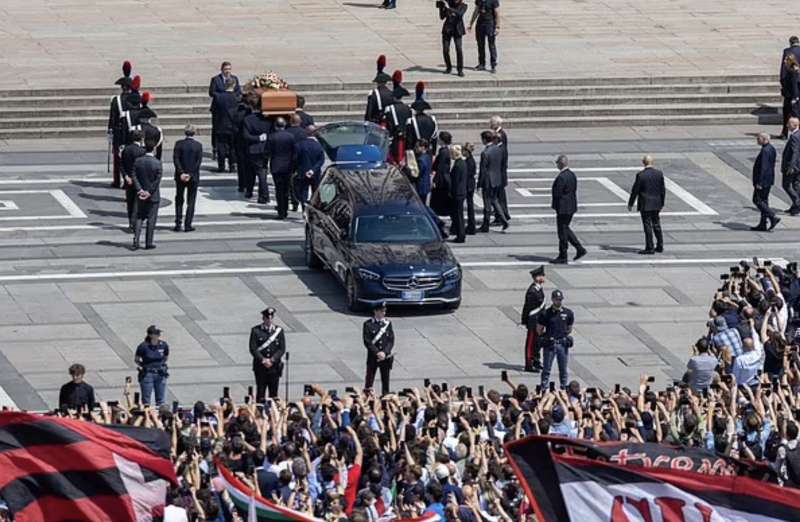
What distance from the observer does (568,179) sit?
36.9m

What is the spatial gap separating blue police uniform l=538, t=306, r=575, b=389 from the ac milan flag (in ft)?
51.5

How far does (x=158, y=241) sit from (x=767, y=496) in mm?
23725

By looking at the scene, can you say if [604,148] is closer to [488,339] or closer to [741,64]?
[741,64]

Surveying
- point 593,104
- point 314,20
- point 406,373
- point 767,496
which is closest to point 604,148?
point 593,104

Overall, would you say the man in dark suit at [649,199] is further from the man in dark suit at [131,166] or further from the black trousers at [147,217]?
the man in dark suit at [131,166]

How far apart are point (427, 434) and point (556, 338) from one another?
7446mm

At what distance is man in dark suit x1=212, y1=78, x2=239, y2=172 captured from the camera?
4141 cm

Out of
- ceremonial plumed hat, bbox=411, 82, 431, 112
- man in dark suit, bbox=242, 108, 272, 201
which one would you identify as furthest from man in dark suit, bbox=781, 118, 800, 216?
man in dark suit, bbox=242, 108, 272, 201

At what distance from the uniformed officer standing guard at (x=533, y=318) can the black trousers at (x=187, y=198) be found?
8.04 m

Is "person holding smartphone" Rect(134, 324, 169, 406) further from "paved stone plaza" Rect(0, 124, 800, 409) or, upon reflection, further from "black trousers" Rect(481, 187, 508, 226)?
"black trousers" Rect(481, 187, 508, 226)

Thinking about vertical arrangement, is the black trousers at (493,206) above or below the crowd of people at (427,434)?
below

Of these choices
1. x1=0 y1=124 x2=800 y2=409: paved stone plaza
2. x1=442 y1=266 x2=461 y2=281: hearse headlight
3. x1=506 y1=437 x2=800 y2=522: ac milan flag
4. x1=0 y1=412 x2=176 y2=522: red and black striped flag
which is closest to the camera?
x1=506 y1=437 x2=800 y2=522: ac milan flag

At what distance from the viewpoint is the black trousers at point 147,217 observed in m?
37.0

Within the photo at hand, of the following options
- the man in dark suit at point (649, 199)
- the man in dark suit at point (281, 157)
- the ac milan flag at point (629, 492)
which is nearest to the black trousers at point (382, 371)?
the man in dark suit at point (649, 199)
